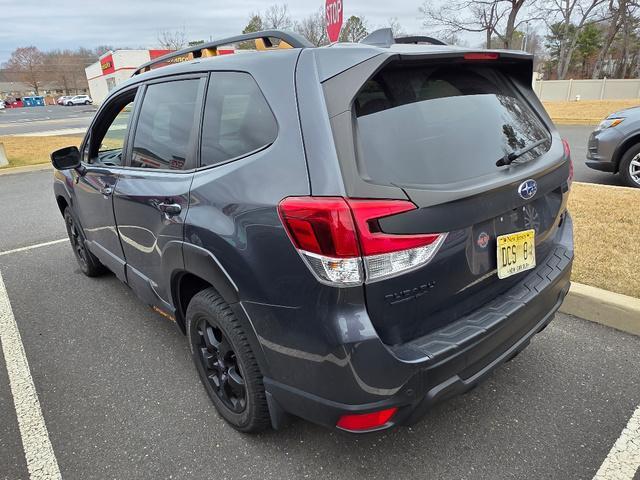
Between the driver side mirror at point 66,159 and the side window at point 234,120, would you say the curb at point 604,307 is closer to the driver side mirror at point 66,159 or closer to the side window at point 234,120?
the side window at point 234,120

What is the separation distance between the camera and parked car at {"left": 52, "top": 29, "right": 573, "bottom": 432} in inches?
64.5

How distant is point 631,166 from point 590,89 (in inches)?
1213

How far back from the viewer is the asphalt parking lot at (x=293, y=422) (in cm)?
215

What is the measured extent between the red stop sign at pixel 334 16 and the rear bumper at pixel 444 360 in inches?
198

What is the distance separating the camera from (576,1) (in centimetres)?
3975

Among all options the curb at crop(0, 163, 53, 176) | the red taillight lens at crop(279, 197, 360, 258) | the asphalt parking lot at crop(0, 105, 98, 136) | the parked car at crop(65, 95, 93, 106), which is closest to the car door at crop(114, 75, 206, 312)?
the red taillight lens at crop(279, 197, 360, 258)

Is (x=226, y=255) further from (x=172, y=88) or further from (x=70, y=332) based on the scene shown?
(x=70, y=332)

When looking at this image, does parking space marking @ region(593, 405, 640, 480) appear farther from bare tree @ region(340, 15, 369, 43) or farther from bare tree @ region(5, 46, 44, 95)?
bare tree @ region(5, 46, 44, 95)

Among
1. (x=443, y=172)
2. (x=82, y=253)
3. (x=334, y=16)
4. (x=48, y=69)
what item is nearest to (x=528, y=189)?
(x=443, y=172)

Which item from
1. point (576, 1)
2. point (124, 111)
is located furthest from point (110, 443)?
point (576, 1)

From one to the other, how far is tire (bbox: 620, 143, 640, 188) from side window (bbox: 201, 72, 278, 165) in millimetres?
6218

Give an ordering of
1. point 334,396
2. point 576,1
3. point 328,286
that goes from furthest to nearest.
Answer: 1. point 576,1
2. point 334,396
3. point 328,286

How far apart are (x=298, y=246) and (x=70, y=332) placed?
266cm

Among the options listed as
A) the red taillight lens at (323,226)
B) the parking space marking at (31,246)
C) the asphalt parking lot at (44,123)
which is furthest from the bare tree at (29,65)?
the red taillight lens at (323,226)
